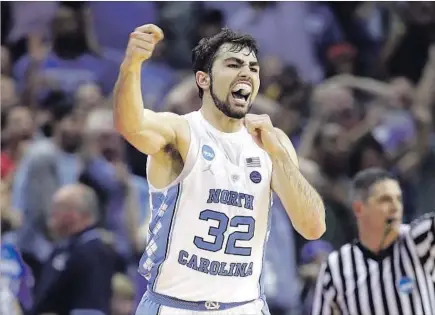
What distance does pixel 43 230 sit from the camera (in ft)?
29.0

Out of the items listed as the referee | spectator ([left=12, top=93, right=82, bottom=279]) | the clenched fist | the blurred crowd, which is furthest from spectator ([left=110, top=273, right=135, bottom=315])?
the clenched fist

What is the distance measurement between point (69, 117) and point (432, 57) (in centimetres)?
348

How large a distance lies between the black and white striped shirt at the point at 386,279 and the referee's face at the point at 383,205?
14 centimetres

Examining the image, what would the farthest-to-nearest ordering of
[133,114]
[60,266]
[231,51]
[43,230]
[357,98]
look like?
[357,98] → [43,230] → [60,266] → [231,51] → [133,114]

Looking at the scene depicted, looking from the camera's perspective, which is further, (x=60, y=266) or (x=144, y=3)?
(x=144, y=3)

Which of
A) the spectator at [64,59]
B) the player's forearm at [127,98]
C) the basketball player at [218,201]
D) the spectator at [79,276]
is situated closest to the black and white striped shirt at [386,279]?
the spectator at [79,276]

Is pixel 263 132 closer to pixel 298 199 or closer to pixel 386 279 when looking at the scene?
pixel 298 199

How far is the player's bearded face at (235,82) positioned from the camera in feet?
17.8

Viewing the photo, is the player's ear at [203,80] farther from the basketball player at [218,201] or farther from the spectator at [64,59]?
the spectator at [64,59]

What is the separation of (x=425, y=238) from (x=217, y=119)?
6.42ft

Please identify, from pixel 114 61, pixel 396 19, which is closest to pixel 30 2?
pixel 114 61

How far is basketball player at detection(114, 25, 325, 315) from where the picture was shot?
211 inches

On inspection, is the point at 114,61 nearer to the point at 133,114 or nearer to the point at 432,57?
the point at 432,57

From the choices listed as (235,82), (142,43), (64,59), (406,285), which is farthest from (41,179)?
(142,43)
